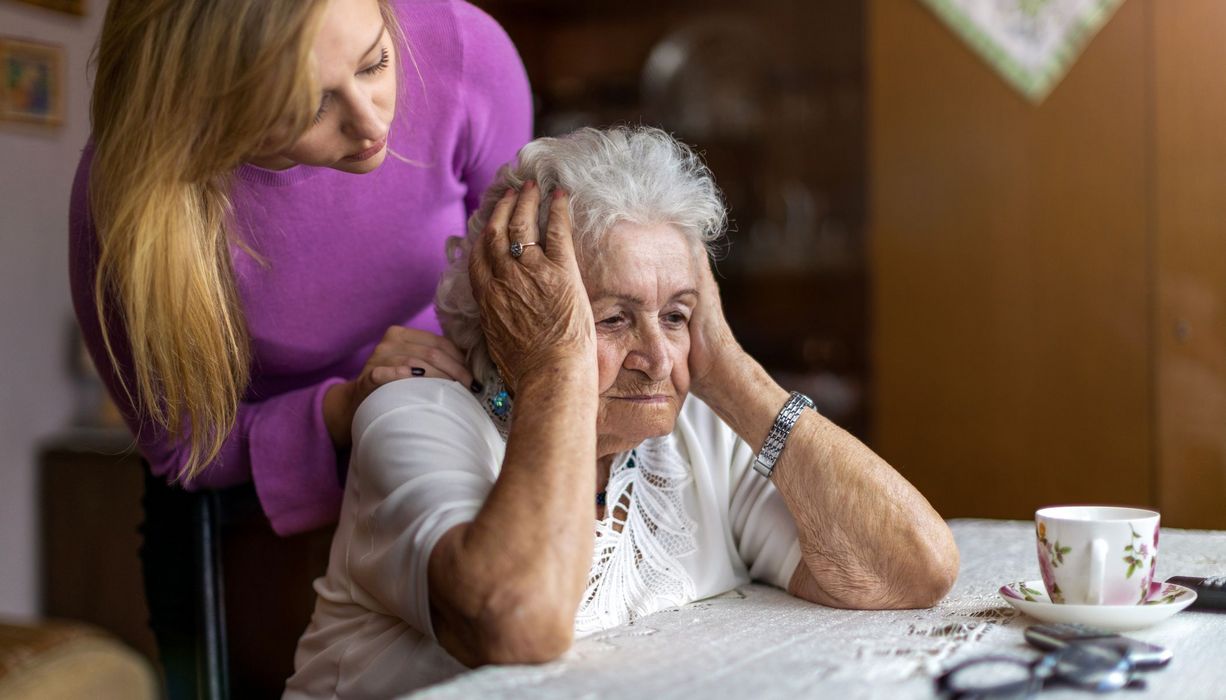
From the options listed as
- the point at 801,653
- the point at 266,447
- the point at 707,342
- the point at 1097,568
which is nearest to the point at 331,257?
the point at 266,447

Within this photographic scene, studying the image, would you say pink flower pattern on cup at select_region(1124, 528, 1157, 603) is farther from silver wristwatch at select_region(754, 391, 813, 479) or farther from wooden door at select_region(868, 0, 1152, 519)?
wooden door at select_region(868, 0, 1152, 519)

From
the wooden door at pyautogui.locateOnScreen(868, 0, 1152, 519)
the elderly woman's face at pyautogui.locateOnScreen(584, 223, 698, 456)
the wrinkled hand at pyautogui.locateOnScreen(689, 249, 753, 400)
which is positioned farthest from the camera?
the wooden door at pyautogui.locateOnScreen(868, 0, 1152, 519)

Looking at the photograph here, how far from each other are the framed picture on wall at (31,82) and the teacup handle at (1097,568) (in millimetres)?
3169

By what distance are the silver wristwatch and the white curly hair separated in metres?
0.22

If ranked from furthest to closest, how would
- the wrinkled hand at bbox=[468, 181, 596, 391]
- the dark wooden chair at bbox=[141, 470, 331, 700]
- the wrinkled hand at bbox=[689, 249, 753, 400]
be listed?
1. the dark wooden chair at bbox=[141, 470, 331, 700]
2. the wrinkled hand at bbox=[689, 249, 753, 400]
3. the wrinkled hand at bbox=[468, 181, 596, 391]

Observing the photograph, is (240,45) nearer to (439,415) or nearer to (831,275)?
(439,415)

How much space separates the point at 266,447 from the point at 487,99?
1.78ft

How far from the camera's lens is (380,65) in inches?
47.5

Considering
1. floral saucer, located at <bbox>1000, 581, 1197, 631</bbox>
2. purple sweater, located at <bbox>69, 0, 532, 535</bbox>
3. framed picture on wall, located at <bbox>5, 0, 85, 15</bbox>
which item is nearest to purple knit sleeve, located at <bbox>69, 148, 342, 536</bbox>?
purple sweater, located at <bbox>69, 0, 532, 535</bbox>

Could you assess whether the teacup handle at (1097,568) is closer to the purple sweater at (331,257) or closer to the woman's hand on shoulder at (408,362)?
the woman's hand on shoulder at (408,362)

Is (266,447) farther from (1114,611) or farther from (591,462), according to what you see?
(1114,611)

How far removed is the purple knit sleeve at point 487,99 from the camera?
1555mm

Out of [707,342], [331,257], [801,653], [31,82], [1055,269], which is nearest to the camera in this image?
[801,653]

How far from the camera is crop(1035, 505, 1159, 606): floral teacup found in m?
1.03
